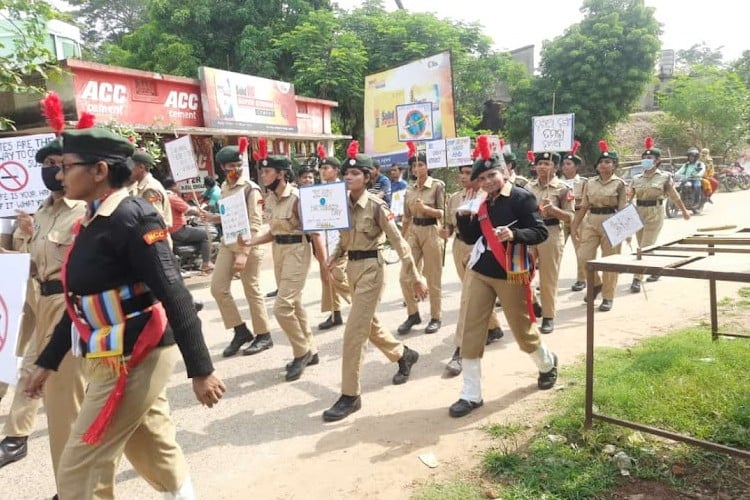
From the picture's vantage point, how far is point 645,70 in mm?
21828

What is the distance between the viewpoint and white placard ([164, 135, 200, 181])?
6.91 metres

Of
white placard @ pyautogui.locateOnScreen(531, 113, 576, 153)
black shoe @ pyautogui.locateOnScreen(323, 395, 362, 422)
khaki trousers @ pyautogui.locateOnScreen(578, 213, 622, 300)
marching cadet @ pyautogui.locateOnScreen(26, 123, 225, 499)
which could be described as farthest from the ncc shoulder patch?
white placard @ pyautogui.locateOnScreen(531, 113, 576, 153)

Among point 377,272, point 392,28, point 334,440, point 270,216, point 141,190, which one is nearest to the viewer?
point 334,440

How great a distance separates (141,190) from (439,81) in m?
12.7

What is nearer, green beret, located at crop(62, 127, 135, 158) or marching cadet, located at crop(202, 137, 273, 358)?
green beret, located at crop(62, 127, 135, 158)

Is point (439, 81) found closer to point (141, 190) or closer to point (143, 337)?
point (141, 190)

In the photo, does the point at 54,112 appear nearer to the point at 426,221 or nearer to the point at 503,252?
the point at 503,252

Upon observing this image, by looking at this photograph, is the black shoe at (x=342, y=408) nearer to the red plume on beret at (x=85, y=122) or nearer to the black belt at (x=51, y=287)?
the black belt at (x=51, y=287)

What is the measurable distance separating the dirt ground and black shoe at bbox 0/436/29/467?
0.05 meters

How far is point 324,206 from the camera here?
4.67m

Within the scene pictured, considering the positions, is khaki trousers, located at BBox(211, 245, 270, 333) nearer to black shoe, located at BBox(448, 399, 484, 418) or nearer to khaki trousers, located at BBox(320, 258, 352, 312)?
khaki trousers, located at BBox(320, 258, 352, 312)

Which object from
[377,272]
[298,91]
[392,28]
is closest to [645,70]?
[392,28]

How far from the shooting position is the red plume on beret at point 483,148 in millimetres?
4016

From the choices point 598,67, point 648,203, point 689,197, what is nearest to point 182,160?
point 648,203
